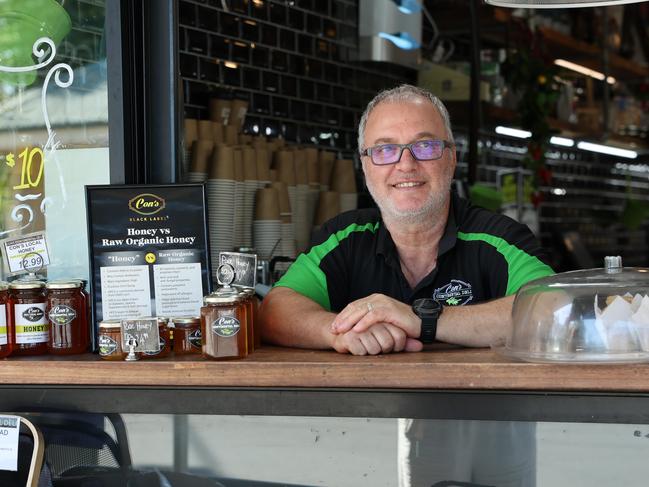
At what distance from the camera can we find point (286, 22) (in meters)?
4.91

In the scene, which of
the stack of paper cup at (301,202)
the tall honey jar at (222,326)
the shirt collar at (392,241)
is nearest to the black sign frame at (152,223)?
the tall honey jar at (222,326)

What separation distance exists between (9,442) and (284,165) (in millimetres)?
2367

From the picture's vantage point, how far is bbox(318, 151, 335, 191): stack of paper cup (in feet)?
15.6

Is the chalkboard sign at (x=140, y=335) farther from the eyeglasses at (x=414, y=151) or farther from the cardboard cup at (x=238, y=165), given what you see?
the cardboard cup at (x=238, y=165)

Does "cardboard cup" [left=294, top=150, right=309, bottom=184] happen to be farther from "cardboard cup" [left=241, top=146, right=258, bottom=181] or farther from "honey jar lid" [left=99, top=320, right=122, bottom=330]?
"honey jar lid" [left=99, top=320, right=122, bottom=330]

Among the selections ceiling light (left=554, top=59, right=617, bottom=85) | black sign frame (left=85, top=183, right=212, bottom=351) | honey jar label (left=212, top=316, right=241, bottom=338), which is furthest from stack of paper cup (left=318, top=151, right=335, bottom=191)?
ceiling light (left=554, top=59, right=617, bottom=85)

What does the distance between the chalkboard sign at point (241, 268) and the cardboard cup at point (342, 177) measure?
97.5 inches

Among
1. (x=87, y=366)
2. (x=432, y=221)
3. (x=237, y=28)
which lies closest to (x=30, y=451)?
(x=87, y=366)

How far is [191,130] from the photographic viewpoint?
12.9ft

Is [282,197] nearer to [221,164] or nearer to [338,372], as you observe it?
[221,164]

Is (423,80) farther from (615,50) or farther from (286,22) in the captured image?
(615,50)

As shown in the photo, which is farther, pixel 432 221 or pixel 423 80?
pixel 423 80

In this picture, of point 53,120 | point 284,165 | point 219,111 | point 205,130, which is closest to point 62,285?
point 53,120

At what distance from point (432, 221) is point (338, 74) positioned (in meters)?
2.70
